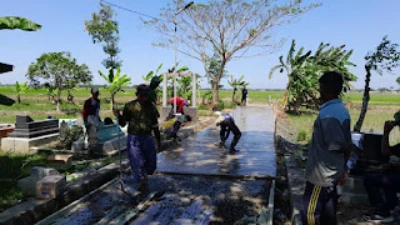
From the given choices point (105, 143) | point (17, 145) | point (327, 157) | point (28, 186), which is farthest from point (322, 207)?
point (17, 145)

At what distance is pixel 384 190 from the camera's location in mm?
4000

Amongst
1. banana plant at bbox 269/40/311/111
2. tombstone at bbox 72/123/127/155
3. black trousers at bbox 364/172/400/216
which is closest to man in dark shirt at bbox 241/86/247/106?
banana plant at bbox 269/40/311/111

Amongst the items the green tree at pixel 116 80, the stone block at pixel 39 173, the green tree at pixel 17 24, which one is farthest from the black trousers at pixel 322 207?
the green tree at pixel 116 80

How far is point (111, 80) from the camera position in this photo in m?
22.0

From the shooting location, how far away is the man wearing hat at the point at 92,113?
7.37 m

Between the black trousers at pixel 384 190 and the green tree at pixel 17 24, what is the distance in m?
4.88

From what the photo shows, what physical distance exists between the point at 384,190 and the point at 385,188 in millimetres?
48

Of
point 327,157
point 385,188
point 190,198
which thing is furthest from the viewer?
point 190,198

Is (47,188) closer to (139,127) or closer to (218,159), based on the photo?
(139,127)

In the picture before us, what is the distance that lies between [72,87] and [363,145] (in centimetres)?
2542

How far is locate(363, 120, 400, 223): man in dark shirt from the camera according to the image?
3.90 metres

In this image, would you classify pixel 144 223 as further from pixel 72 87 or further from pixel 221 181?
pixel 72 87

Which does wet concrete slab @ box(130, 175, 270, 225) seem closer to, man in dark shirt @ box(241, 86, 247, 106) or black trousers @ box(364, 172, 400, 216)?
black trousers @ box(364, 172, 400, 216)

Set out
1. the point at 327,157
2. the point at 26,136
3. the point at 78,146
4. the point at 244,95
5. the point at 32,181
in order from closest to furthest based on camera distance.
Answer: the point at 327,157 < the point at 32,181 < the point at 78,146 < the point at 26,136 < the point at 244,95
